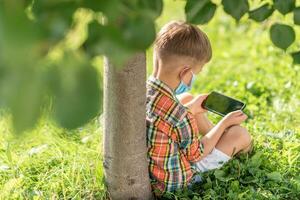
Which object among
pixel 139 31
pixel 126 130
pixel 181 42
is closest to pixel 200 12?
pixel 139 31

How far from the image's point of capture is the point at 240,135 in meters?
3.08

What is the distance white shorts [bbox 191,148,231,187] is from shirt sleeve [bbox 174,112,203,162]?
0.35 feet

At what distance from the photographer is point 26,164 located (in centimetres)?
307

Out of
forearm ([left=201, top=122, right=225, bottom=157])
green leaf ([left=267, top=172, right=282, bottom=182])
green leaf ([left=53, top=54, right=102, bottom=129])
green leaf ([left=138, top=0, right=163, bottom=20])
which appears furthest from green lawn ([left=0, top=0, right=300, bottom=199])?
green leaf ([left=53, top=54, right=102, bottom=129])

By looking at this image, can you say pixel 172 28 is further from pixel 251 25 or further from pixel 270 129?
pixel 251 25

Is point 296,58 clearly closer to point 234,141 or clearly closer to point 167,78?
point 167,78

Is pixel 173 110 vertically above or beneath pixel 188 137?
above

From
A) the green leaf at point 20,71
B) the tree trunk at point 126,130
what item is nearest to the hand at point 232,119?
the tree trunk at point 126,130

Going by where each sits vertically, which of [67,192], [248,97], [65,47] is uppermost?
[65,47]

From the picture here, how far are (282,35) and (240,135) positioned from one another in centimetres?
157

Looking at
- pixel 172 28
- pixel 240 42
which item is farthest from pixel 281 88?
pixel 172 28

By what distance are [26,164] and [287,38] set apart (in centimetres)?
183

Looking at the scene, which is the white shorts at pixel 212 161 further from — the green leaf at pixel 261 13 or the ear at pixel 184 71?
the green leaf at pixel 261 13

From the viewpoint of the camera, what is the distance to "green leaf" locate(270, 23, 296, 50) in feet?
5.06
